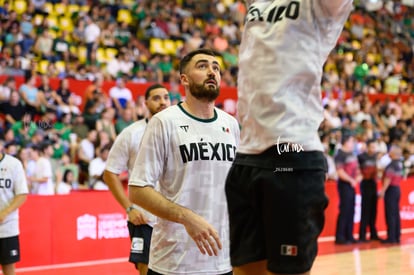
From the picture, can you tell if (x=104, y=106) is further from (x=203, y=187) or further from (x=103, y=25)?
(x=203, y=187)

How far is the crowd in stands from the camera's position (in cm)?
1198

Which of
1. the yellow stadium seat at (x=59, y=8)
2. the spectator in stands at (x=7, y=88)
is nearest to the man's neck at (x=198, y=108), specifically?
the spectator in stands at (x=7, y=88)

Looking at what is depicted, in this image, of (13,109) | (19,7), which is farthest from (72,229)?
(19,7)

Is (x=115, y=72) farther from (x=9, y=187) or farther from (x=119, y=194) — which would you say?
(x=119, y=194)

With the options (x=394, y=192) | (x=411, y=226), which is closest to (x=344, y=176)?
(x=394, y=192)

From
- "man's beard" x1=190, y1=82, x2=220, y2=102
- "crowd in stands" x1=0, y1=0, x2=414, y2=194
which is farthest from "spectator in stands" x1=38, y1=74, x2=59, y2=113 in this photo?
"man's beard" x1=190, y1=82, x2=220, y2=102

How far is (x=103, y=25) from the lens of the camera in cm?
1798

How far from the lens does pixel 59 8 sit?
17594mm

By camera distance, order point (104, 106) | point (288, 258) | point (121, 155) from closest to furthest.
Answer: point (288, 258) → point (121, 155) → point (104, 106)

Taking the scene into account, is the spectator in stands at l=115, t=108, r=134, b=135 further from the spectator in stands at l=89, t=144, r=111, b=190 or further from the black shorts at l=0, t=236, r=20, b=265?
the black shorts at l=0, t=236, r=20, b=265

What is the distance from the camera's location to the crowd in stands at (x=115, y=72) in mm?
11977

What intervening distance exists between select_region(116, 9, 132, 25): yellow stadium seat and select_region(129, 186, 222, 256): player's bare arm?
1549 centimetres

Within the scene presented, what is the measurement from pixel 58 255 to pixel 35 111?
324 cm

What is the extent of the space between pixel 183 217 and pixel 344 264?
297 inches
